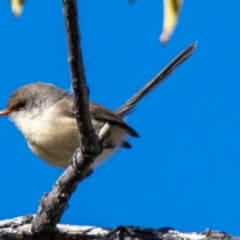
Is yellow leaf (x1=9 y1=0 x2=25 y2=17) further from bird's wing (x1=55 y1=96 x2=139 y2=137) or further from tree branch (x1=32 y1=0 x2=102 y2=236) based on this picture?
bird's wing (x1=55 y1=96 x2=139 y2=137)

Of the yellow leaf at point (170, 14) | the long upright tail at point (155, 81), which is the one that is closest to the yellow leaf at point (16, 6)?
the yellow leaf at point (170, 14)

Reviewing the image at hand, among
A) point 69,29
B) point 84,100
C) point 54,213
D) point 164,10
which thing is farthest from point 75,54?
point 54,213

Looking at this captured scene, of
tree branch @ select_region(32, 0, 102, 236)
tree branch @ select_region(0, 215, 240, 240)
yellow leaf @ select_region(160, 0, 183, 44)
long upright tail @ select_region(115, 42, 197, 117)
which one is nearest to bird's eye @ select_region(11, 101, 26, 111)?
long upright tail @ select_region(115, 42, 197, 117)

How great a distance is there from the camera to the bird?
475 centimetres

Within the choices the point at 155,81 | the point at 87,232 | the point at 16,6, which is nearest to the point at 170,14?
the point at 16,6

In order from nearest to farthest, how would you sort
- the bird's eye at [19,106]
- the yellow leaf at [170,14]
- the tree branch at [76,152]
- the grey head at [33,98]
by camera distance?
the yellow leaf at [170,14] → the tree branch at [76,152] → the grey head at [33,98] → the bird's eye at [19,106]

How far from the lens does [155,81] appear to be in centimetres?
513

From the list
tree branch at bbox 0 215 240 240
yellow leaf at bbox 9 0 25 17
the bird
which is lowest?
yellow leaf at bbox 9 0 25 17

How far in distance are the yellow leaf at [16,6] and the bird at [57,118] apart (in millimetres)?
2748

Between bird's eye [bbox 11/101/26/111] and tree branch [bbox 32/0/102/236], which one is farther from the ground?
bird's eye [bbox 11/101/26/111]

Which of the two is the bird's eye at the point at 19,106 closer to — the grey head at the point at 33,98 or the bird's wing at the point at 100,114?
the grey head at the point at 33,98

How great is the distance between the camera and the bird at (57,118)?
15.6 feet

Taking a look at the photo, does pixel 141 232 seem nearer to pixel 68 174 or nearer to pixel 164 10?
pixel 68 174

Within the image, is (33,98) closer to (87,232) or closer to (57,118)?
(57,118)
